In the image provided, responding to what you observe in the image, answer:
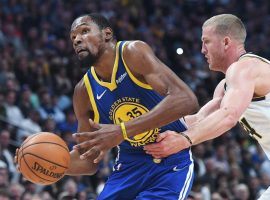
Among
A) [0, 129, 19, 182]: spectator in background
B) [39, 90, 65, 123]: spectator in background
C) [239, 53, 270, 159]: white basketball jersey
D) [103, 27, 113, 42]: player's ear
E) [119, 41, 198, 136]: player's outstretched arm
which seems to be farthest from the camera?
[39, 90, 65, 123]: spectator in background

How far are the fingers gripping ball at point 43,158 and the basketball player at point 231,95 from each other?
30.6 inches

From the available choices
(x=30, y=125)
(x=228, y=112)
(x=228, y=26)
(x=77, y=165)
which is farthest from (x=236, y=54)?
(x=30, y=125)

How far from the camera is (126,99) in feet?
18.5

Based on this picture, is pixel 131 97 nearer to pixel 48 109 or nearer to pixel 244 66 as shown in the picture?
pixel 244 66

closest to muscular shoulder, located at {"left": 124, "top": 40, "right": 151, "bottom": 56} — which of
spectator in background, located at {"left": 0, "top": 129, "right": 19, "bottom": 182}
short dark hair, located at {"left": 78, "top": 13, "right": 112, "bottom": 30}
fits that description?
short dark hair, located at {"left": 78, "top": 13, "right": 112, "bottom": 30}

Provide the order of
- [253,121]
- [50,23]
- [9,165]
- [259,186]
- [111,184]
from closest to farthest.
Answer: [253,121] < [111,184] < [9,165] < [259,186] < [50,23]

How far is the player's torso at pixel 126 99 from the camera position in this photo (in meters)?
5.61

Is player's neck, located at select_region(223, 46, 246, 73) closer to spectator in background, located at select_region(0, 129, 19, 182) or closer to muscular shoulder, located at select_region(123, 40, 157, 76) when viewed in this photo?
muscular shoulder, located at select_region(123, 40, 157, 76)

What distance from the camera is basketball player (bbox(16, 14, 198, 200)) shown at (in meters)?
5.40

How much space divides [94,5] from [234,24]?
39.3 ft

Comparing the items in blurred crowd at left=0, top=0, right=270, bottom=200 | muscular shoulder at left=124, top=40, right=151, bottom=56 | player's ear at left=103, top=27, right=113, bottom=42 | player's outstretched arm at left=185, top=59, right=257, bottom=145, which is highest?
player's ear at left=103, top=27, right=113, bottom=42

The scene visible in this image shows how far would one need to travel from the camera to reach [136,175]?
5730 mm

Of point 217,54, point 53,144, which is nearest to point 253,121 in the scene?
point 217,54

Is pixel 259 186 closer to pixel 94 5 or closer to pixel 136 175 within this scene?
pixel 94 5
